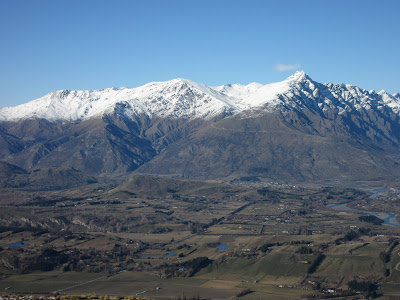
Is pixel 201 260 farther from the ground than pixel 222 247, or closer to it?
farther from the ground

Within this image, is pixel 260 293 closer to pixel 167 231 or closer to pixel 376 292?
pixel 376 292

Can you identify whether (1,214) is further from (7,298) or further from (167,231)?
(7,298)

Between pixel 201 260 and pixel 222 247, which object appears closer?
pixel 201 260

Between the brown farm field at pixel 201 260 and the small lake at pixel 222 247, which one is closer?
the brown farm field at pixel 201 260

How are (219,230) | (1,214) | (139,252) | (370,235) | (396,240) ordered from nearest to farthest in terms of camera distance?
1. (396,240)
2. (139,252)
3. (370,235)
4. (219,230)
5. (1,214)

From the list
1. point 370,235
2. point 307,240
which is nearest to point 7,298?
point 307,240

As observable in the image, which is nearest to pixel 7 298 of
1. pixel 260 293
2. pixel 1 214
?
pixel 260 293

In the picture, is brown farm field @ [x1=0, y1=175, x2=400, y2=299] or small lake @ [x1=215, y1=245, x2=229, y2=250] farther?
small lake @ [x1=215, y1=245, x2=229, y2=250]

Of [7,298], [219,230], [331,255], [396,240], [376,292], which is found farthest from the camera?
[219,230]

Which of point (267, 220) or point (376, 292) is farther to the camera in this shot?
point (267, 220)

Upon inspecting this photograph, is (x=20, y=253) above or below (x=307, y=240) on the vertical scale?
above
